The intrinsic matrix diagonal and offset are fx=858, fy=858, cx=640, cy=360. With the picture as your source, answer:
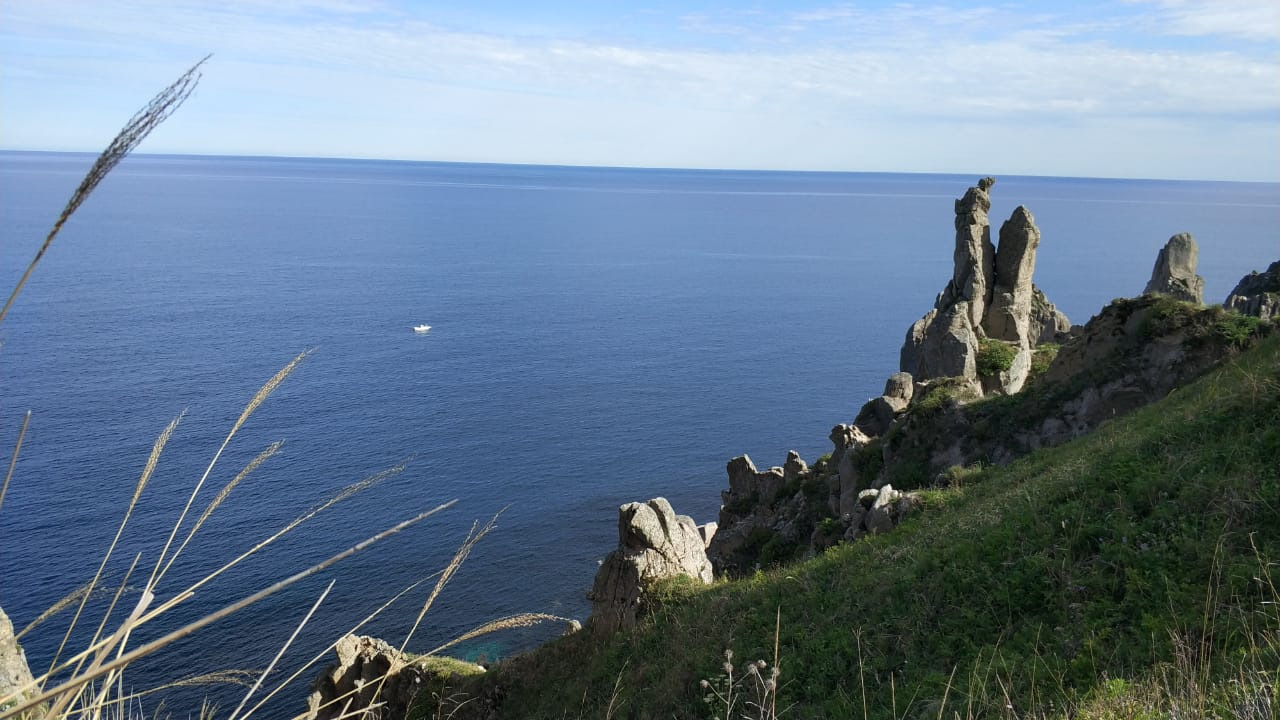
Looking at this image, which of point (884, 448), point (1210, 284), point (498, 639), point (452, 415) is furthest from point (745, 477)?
point (1210, 284)

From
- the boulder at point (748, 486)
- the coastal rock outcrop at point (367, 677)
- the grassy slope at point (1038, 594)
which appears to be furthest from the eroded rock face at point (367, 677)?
the boulder at point (748, 486)

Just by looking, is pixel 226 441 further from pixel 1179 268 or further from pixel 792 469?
pixel 1179 268

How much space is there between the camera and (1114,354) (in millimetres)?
33531

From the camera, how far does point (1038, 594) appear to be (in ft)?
49.5

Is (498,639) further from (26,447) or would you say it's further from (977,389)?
(26,447)

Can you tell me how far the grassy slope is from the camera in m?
11.9

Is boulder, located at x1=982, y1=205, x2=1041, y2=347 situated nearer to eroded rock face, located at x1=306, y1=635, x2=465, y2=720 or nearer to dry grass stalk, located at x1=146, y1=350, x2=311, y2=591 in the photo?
eroded rock face, located at x1=306, y1=635, x2=465, y2=720

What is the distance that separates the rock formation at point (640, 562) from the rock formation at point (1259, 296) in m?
22.4

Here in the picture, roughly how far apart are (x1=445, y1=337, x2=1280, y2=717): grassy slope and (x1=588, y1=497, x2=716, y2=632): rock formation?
1959 mm

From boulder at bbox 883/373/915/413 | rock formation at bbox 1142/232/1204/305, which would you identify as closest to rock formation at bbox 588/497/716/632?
boulder at bbox 883/373/915/413

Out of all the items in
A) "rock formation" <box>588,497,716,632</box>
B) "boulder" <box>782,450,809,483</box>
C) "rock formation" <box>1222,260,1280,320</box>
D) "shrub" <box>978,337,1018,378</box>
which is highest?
"rock formation" <box>1222,260,1280,320</box>

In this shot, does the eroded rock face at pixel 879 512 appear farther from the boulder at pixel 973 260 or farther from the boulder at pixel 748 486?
the boulder at pixel 973 260

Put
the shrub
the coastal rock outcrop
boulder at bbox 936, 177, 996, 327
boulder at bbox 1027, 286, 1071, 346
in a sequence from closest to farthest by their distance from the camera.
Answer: the coastal rock outcrop → the shrub → boulder at bbox 936, 177, 996, 327 → boulder at bbox 1027, 286, 1071, 346

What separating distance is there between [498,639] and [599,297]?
3816 inches
